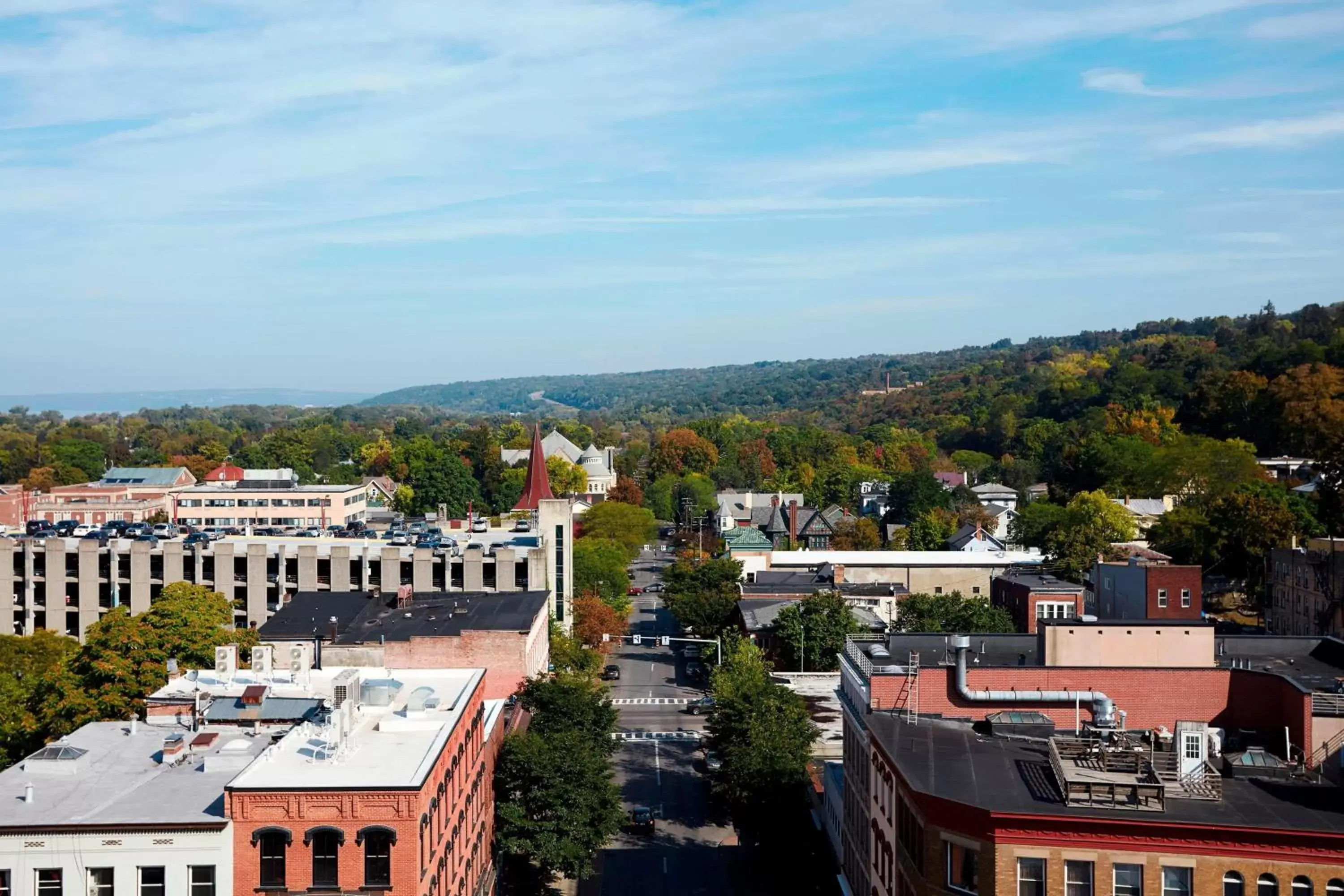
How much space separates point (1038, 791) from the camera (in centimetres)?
2781

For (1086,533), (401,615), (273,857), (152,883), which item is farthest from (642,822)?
(1086,533)

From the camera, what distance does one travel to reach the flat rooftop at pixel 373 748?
32.7 m

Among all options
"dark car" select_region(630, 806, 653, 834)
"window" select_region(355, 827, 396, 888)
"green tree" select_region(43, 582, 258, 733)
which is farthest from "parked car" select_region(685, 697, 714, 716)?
"window" select_region(355, 827, 396, 888)

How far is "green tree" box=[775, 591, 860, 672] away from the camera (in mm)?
81312

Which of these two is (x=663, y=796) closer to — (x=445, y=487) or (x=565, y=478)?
(x=445, y=487)

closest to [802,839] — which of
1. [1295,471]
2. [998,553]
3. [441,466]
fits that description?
[998,553]

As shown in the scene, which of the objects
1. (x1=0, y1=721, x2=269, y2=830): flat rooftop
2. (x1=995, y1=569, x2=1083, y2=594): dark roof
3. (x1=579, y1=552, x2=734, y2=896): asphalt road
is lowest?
(x1=579, y1=552, x2=734, y2=896): asphalt road

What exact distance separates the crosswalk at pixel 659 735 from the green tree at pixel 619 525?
58.0 meters

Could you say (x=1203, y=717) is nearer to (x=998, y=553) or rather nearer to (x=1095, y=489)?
(x=998, y=553)

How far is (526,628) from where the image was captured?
195ft

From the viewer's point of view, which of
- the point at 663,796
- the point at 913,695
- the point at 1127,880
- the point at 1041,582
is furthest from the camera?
the point at 1041,582

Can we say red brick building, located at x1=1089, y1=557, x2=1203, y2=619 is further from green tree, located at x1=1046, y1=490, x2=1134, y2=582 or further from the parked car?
green tree, located at x1=1046, y1=490, x2=1134, y2=582

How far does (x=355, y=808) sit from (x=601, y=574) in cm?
7357

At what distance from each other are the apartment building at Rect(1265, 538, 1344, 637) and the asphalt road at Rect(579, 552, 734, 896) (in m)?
35.6
